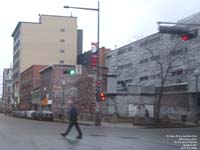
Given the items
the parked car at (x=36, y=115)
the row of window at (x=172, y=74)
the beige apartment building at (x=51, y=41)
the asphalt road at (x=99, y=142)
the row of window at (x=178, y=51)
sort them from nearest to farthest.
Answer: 1. the asphalt road at (x=99, y=142)
2. the row of window at (x=178, y=51)
3. the row of window at (x=172, y=74)
4. the parked car at (x=36, y=115)
5. the beige apartment building at (x=51, y=41)

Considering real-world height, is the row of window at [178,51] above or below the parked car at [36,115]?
above

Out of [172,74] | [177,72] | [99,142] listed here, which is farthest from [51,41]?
[99,142]

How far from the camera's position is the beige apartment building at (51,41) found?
133375 mm

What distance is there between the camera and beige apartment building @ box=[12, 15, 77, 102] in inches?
5251

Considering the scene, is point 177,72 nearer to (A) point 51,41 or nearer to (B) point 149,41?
(B) point 149,41

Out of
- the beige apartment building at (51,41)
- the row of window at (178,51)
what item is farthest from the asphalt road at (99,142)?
the beige apartment building at (51,41)

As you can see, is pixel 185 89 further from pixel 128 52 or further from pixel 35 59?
pixel 35 59

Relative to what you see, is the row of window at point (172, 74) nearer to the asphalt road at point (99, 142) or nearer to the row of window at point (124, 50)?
the row of window at point (124, 50)

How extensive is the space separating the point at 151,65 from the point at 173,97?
13.7 m

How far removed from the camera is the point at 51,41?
13425cm

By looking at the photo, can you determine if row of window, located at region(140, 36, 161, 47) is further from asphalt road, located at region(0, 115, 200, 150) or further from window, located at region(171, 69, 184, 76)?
asphalt road, located at region(0, 115, 200, 150)

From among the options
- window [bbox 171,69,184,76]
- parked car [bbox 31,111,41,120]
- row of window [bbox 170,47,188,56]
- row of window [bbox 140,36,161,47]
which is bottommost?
parked car [bbox 31,111,41,120]

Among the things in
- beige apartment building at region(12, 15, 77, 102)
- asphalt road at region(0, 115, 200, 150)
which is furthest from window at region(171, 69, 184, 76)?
beige apartment building at region(12, 15, 77, 102)

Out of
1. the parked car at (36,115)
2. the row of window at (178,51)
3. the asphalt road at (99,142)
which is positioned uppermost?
the row of window at (178,51)
